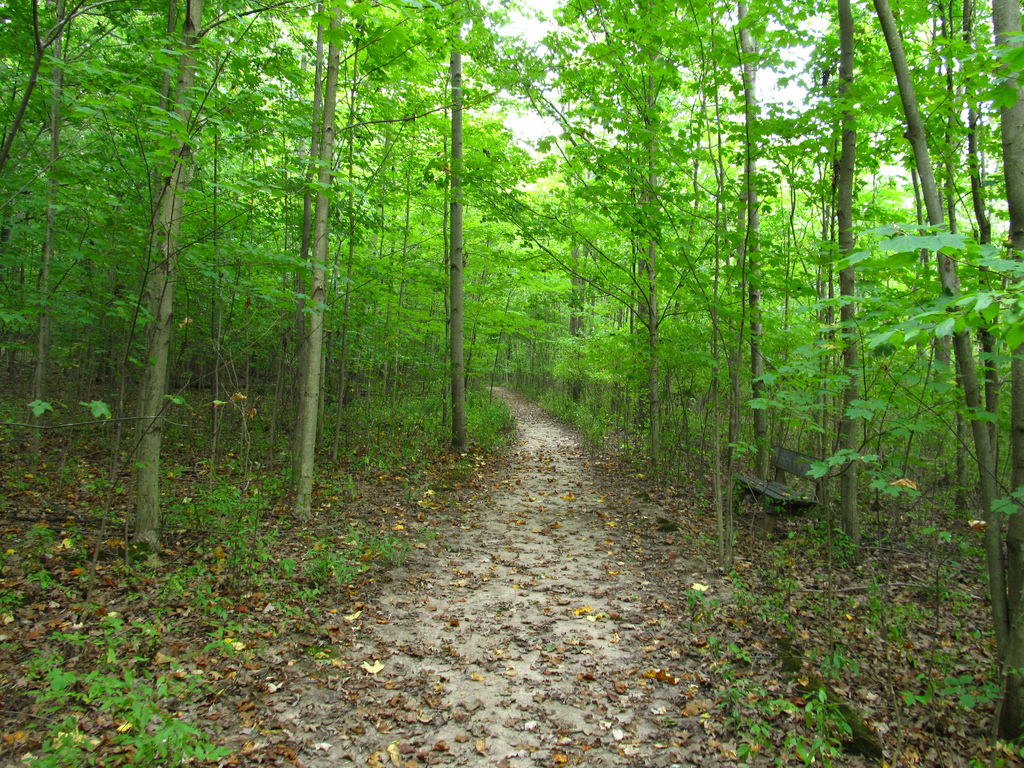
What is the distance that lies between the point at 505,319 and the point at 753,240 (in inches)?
264

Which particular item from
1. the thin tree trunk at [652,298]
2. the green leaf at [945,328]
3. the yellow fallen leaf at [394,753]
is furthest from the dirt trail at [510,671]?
the thin tree trunk at [652,298]

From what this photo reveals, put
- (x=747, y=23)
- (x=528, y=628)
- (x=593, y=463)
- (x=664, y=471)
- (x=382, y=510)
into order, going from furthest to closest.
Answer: (x=593, y=463) → (x=664, y=471) → (x=382, y=510) → (x=747, y=23) → (x=528, y=628)

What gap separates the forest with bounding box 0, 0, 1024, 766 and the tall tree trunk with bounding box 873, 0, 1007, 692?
0.02m

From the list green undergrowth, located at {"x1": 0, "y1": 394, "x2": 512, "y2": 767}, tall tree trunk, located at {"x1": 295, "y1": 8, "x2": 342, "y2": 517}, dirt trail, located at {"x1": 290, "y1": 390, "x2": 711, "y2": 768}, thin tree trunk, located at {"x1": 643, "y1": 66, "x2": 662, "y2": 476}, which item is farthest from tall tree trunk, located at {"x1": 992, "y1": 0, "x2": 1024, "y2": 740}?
tall tree trunk, located at {"x1": 295, "y1": 8, "x2": 342, "y2": 517}

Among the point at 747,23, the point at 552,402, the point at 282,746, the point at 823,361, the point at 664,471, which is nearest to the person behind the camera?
the point at 282,746

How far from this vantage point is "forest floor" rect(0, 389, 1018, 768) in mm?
2900

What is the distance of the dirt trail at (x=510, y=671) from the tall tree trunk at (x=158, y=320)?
228 cm

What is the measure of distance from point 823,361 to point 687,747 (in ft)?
14.1

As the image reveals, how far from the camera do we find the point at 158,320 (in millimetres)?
4539

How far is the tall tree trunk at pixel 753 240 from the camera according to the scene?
5.04 metres

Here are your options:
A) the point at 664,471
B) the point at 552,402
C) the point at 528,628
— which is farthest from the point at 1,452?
the point at 552,402

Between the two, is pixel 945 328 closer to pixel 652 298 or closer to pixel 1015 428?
pixel 1015 428

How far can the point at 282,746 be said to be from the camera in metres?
2.89

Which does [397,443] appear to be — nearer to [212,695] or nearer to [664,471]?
[664,471]
